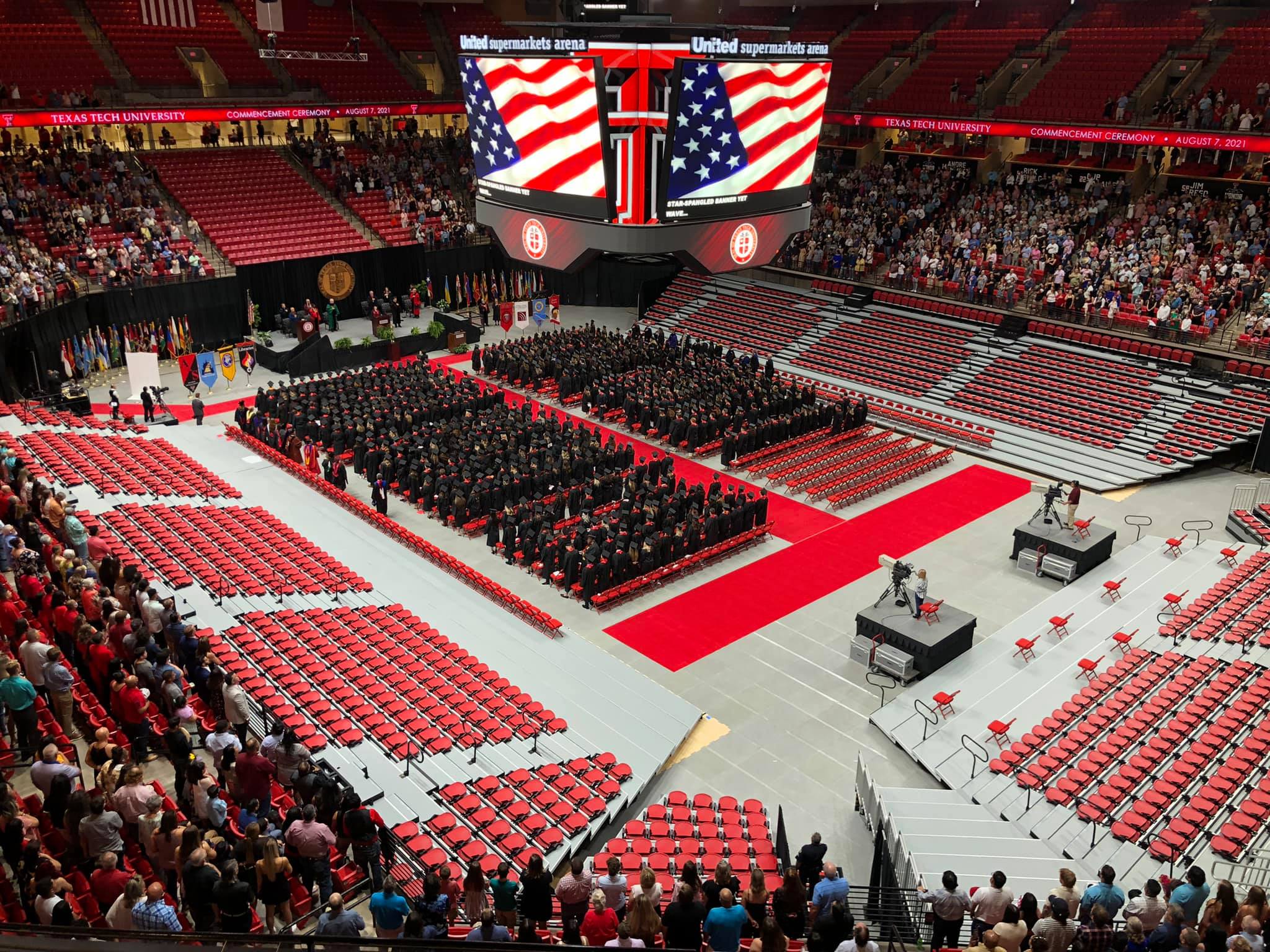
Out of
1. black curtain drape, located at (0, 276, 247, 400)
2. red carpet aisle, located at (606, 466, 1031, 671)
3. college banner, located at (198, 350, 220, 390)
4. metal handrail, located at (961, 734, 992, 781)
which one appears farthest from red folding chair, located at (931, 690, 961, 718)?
black curtain drape, located at (0, 276, 247, 400)

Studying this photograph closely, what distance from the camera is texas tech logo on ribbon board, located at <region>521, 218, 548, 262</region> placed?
22.0m

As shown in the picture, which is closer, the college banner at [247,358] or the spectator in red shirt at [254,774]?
the spectator in red shirt at [254,774]

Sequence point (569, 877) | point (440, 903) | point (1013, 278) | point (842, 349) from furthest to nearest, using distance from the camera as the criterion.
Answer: point (842, 349) < point (1013, 278) < point (569, 877) < point (440, 903)

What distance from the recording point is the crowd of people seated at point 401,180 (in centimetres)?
4597

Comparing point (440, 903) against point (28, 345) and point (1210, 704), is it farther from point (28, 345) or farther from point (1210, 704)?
point (28, 345)

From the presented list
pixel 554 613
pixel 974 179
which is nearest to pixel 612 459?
pixel 554 613

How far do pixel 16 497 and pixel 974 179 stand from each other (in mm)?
39132

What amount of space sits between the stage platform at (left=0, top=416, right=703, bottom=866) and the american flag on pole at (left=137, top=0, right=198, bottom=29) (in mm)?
23443

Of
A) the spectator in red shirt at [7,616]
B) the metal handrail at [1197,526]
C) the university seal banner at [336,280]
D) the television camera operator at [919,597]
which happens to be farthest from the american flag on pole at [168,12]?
the metal handrail at [1197,526]

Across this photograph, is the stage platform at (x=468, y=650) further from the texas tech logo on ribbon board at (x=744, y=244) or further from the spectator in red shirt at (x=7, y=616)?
the texas tech logo on ribbon board at (x=744, y=244)

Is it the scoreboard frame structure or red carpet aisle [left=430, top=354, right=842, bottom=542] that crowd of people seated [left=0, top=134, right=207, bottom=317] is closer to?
red carpet aisle [left=430, top=354, right=842, bottom=542]

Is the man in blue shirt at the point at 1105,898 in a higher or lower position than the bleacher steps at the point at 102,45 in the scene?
lower

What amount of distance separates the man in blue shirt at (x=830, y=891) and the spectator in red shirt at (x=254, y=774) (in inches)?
245

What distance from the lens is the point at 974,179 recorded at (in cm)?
4394
